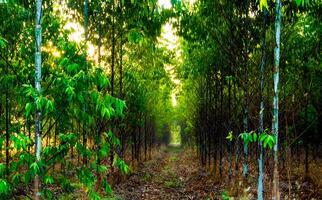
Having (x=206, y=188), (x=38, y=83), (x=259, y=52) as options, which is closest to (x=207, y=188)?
(x=206, y=188)

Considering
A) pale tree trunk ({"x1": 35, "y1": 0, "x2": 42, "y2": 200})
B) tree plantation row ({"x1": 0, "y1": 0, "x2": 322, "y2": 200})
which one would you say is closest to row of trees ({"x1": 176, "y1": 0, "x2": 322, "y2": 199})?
tree plantation row ({"x1": 0, "y1": 0, "x2": 322, "y2": 200})

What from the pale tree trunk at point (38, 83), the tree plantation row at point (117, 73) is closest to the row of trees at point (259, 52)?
the tree plantation row at point (117, 73)

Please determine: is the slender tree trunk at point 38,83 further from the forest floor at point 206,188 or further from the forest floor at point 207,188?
the forest floor at point 207,188

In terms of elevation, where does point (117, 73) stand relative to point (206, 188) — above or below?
above

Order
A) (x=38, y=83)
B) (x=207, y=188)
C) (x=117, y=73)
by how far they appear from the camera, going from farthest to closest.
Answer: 1. (x=117, y=73)
2. (x=207, y=188)
3. (x=38, y=83)

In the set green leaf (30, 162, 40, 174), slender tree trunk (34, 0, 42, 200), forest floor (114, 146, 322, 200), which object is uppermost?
slender tree trunk (34, 0, 42, 200)

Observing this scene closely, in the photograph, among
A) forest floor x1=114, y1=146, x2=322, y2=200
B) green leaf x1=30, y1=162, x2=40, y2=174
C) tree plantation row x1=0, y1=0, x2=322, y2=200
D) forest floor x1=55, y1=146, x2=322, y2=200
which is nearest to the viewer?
green leaf x1=30, y1=162, x2=40, y2=174

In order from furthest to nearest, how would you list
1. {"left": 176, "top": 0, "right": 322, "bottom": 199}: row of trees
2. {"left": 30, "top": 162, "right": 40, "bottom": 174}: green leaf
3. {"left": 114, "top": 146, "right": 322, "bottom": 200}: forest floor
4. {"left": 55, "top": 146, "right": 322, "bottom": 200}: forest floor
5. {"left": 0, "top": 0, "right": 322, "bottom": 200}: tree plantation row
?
{"left": 114, "top": 146, "right": 322, "bottom": 200}: forest floor → {"left": 55, "top": 146, "right": 322, "bottom": 200}: forest floor → {"left": 176, "top": 0, "right": 322, "bottom": 199}: row of trees → {"left": 0, "top": 0, "right": 322, "bottom": 200}: tree plantation row → {"left": 30, "top": 162, "right": 40, "bottom": 174}: green leaf

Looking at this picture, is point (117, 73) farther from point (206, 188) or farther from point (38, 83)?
point (38, 83)

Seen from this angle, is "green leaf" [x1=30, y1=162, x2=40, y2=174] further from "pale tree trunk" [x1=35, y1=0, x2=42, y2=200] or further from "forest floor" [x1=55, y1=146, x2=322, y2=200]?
"forest floor" [x1=55, y1=146, x2=322, y2=200]

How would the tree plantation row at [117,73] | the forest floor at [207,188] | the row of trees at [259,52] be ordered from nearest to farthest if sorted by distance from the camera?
1. the tree plantation row at [117,73]
2. the row of trees at [259,52]
3. the forest floor at [207,188]

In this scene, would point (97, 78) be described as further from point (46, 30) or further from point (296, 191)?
point (296, 191)

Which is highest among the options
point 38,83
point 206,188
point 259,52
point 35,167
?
point 259,52

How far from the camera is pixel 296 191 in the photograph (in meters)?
14.1
